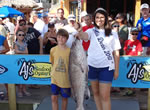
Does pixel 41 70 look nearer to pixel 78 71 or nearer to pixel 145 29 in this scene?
pixel 78 71

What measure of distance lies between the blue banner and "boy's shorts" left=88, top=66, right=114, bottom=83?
36.0 inches

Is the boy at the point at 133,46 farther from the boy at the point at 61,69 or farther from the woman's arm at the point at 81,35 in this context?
the woman's arm at the point at 81,35

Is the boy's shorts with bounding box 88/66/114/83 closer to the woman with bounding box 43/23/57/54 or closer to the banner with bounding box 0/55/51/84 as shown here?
the banner with bounding box 0/55/51/84

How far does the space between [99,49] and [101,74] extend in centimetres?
35

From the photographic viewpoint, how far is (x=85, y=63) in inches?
115

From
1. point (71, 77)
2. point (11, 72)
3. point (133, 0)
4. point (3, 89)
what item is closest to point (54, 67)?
point (71, 77)

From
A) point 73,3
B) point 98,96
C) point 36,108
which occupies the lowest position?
point 36,108

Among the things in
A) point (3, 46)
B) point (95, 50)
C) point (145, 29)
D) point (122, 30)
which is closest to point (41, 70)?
point (3, 46)

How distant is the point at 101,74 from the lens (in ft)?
9.93

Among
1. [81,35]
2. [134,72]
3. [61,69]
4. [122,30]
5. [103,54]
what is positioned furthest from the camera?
[122,30]

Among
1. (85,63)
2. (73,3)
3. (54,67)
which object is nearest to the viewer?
(85,63)

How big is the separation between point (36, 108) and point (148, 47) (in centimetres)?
282

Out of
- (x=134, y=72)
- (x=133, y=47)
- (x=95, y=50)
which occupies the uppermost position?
(x=95, y=50)

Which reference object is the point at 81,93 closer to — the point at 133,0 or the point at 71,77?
the point at 71,77
